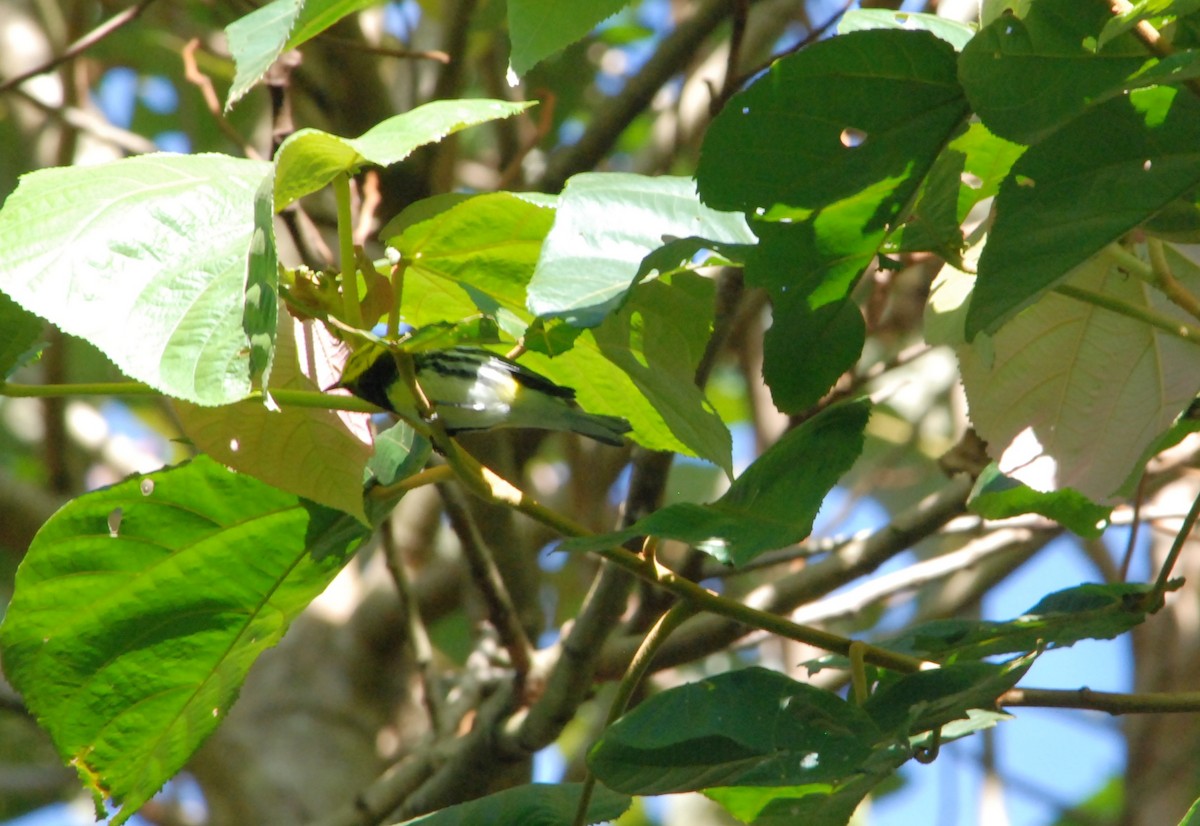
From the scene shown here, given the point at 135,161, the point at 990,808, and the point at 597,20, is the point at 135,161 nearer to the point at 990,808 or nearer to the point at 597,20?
the point at 597,20

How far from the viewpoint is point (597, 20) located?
0.83 m

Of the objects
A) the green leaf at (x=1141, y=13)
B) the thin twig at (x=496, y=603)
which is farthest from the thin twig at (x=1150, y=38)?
the thin twig at (x=496, y=603)

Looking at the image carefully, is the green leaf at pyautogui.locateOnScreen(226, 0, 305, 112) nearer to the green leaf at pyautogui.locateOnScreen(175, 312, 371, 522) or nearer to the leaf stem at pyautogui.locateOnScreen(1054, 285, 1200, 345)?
the green leaf at pyautogui.locateOnScreen(175, 312, 371, 522)

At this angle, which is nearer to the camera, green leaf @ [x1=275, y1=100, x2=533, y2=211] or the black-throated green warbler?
green leaf @ [x1=275, y1=100, x2=533, y2=211]

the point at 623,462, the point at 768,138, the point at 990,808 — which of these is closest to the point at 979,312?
the point at 768,138

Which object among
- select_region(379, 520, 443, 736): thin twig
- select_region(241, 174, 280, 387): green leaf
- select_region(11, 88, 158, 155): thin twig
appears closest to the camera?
select_region(241, 174, 280, 387): green leaf

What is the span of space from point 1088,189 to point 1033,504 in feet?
1.28

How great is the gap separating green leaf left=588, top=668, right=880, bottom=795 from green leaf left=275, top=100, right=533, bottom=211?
36cm

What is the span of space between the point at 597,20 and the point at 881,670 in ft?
1.69

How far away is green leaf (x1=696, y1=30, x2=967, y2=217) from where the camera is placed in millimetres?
779

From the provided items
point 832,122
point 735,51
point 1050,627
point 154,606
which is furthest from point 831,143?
point 735,51

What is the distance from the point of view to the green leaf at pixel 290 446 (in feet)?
2.92

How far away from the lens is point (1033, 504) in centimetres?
107

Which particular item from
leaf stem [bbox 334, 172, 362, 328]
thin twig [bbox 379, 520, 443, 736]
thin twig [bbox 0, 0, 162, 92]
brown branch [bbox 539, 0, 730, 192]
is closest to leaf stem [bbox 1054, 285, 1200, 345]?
leaf stem [bbox 334, 172, 362, 328]
